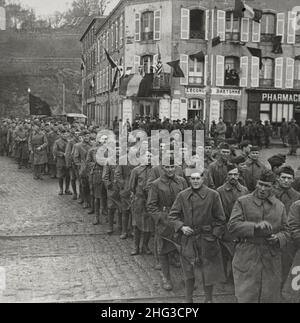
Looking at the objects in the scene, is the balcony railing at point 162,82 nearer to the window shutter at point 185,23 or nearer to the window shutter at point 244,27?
the window shutter at point 185,23

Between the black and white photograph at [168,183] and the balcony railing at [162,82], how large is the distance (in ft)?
0.20

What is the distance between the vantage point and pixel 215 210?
6613 millimetres

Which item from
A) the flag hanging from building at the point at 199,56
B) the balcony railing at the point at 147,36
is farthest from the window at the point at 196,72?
the balcony railing at the point at 147,36

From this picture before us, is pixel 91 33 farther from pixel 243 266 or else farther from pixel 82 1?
pixel 243 266

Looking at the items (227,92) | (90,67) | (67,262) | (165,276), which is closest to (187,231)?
(165,276)

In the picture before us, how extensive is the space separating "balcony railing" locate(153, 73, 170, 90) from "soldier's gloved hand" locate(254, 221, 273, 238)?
87.4 feet

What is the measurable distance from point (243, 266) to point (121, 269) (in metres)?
2.75

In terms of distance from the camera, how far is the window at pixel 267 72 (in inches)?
1339

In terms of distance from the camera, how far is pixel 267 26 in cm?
→ 3397

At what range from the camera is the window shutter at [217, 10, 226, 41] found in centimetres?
3269

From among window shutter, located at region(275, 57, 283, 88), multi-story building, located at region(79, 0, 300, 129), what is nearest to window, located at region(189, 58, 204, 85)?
multi-story building, located at region(79, 0, 300, 129)

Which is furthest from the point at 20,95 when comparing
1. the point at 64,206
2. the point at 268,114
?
the point at 64,206

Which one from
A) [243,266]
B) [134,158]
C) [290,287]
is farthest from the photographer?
[134,158]

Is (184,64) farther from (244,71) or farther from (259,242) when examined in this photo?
(259,242)
